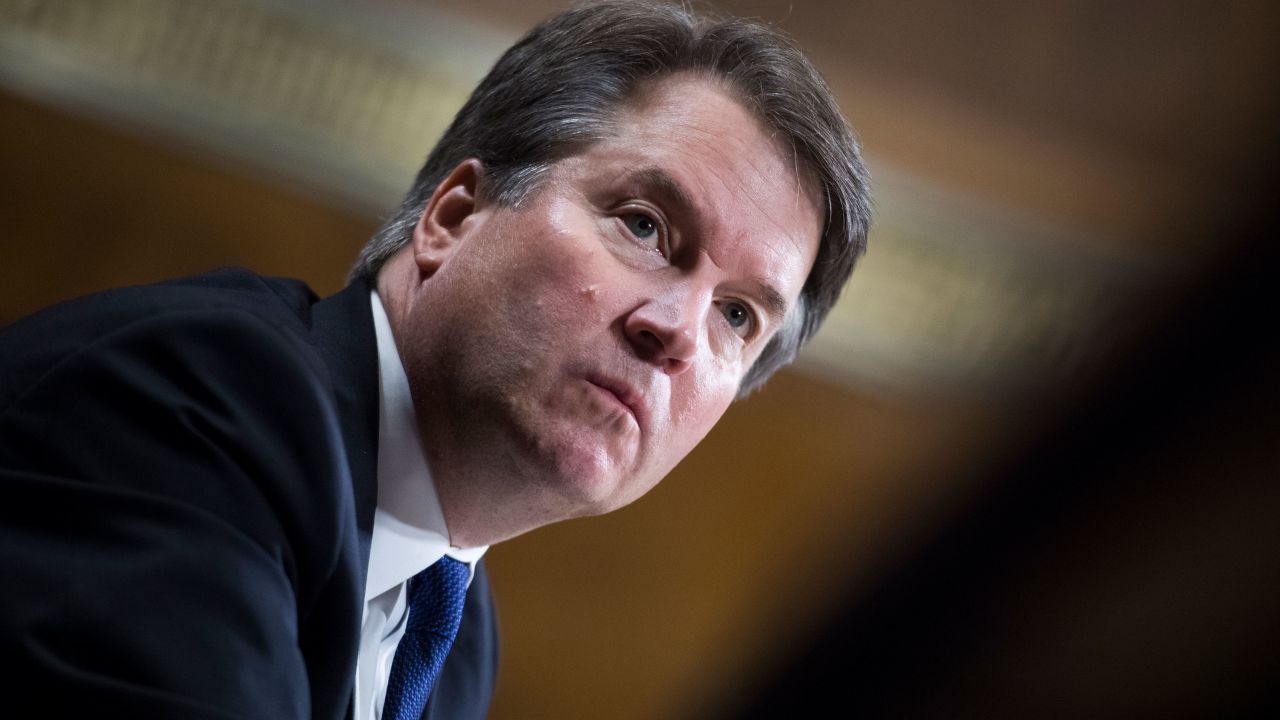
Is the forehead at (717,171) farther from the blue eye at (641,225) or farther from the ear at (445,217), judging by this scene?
the ear at (445,217)

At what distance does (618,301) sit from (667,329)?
0.06m

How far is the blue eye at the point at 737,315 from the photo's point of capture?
1.47m

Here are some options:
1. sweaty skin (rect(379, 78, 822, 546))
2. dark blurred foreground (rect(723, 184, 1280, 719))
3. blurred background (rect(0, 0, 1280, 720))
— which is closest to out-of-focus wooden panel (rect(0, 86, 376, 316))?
blurred background (rect(0, 0, 1280, 720))

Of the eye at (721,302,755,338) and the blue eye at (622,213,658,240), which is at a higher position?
the blue eye at (622,213,658,240)

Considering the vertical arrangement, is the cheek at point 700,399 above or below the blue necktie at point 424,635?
above

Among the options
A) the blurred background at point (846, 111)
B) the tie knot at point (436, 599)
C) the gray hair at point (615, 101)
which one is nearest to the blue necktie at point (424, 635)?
the tie knot at point (436, 599)

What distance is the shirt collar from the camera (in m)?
1.32

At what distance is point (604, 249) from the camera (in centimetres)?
138

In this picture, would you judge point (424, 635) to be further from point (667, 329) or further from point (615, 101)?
point (615, 101)

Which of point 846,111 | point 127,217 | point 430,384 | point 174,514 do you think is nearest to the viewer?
point 174,514

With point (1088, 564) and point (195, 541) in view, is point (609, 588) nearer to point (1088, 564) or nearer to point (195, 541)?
point (195, 541)

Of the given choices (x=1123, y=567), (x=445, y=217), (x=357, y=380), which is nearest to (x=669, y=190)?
(x=445, y=217)

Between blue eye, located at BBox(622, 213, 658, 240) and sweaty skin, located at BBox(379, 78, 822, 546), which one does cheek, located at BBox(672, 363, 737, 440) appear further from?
blue eye, located at BBox(622, 213, 658, 240)

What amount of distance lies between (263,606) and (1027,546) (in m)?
0.80
